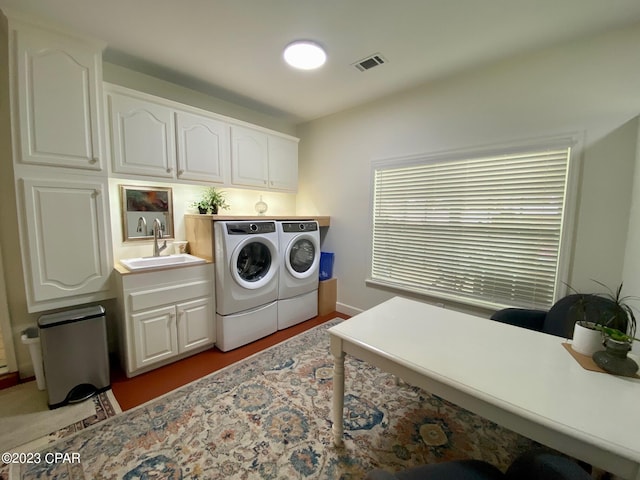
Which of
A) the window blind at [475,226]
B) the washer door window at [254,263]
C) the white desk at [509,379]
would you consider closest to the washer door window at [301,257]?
the washer door window at [254,263]


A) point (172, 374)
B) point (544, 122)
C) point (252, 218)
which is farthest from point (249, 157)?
point (544, 122)

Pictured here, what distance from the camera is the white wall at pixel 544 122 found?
1.74 meters

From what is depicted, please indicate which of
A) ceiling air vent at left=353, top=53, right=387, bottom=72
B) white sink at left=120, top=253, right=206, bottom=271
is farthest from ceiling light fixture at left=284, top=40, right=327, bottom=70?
white sink at left=120, top=253, right=206, bottom=271

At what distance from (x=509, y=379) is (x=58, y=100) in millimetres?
2994

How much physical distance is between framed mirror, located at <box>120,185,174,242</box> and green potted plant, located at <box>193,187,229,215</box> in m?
0.28

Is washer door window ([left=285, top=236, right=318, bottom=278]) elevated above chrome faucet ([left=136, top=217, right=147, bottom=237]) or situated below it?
below

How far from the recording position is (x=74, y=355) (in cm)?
179

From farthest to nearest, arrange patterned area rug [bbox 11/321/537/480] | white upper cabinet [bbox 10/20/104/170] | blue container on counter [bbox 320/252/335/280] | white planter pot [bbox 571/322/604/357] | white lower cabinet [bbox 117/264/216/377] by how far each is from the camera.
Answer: blue container on counter [bbox 320/252/335/280]
white lower cabinet [bbox 117/264/216/377]
white upper cabinet [bbox 10/20/104/170]
patterned area rug [bbox 11/321/537/480]
white planter pot [bbox 571/322/604/357]

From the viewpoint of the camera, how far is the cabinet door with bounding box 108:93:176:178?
2.06 m

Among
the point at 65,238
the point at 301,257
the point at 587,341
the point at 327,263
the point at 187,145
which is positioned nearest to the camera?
the point at 587,341

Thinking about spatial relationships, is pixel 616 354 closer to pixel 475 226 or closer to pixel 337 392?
pixel 337 392

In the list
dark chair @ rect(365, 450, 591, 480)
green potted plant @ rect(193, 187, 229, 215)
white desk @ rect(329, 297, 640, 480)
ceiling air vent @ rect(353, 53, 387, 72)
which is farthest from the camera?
green potted plant @ rect(193, 187, 229, 215)

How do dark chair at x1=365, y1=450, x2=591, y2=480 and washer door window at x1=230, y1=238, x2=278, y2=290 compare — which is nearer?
dark chair at x1=365, y1=450, x2=591, y2=480

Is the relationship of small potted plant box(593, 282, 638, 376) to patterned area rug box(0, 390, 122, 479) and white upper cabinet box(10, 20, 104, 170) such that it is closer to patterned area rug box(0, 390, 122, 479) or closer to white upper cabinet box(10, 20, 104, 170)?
patterned area rug box(0, 390, 122, 479)
